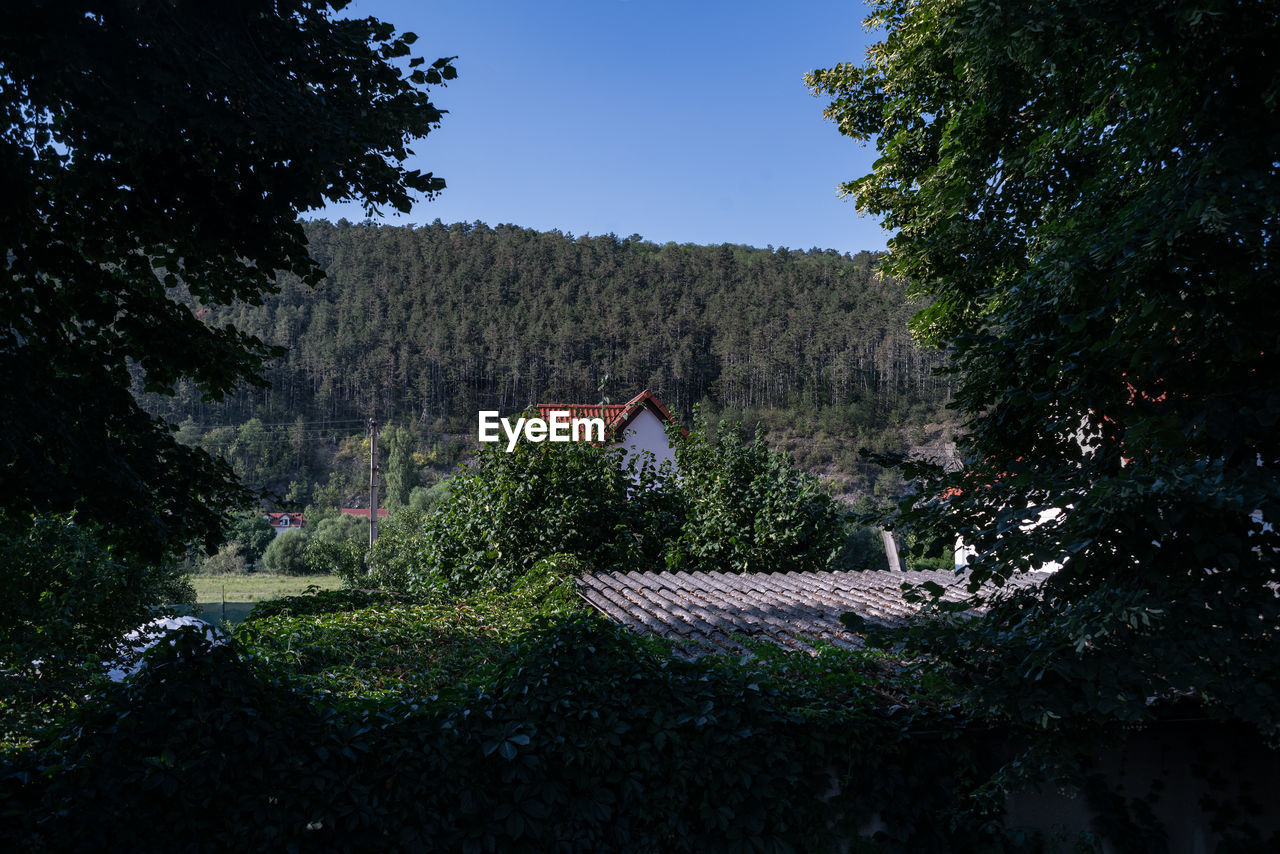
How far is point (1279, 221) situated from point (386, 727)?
4.78m

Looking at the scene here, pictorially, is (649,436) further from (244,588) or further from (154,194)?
(244,588)

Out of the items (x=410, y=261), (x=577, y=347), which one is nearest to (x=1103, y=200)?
(x=577, y=347)

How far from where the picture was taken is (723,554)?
1393 cm

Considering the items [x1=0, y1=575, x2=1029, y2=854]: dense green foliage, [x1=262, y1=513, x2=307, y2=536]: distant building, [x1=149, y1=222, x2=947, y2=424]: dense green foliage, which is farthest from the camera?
[x1=149, y1=222, x2=947, y2=424]: dense green foliage

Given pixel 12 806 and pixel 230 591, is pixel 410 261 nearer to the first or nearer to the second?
pixel 230 591

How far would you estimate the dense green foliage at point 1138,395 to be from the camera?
3283 millimetres

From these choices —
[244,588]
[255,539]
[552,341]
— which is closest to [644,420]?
[244,588]

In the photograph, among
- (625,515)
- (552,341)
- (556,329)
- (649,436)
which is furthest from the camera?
(556,329)

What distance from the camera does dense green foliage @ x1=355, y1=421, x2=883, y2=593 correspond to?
508 inches

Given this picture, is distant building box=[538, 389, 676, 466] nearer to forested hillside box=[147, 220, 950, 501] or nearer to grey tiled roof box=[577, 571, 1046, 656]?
grey tiled roof box=[577, 571, 1046, 656]

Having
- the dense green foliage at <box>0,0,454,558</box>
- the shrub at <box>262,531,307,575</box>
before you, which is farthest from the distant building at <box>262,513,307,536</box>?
the dense green foliage at <box>0,0,454,558</box>

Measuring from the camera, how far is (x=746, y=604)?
8.30m

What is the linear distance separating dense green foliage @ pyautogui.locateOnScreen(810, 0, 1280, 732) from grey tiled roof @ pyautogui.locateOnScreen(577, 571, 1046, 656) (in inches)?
63.2

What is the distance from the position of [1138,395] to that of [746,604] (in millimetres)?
4939
